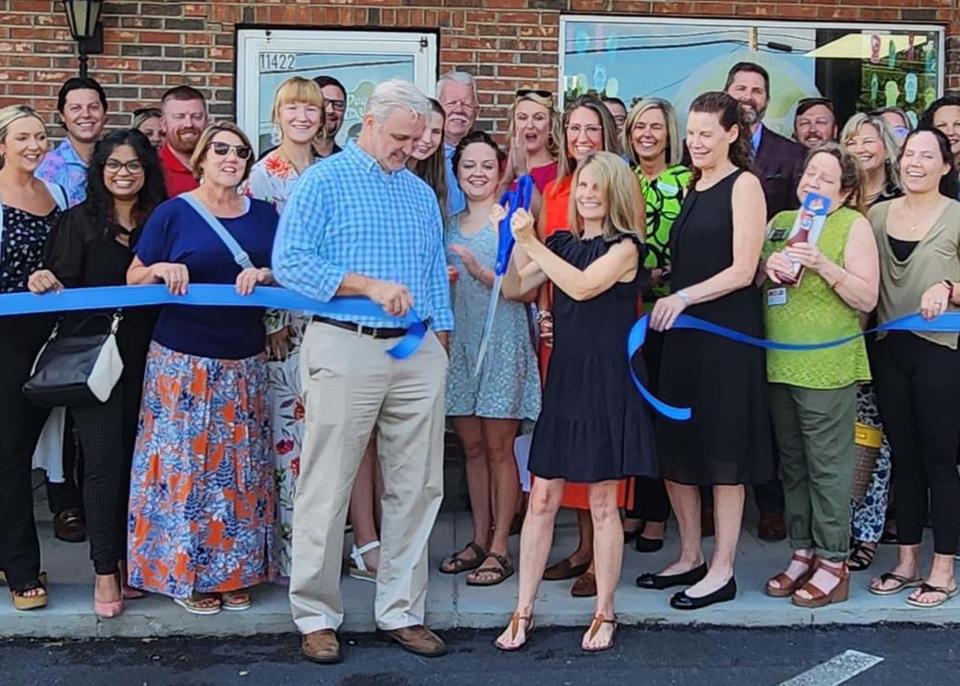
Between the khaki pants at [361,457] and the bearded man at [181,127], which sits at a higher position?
the bearded man at [181,127]

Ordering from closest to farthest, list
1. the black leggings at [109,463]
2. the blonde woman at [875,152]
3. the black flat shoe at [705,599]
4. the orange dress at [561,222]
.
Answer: the black leggings at [109,463] → the black flat shoe at [705,599] → the orange dress at [561,222] → the blonde woman at [875,152]

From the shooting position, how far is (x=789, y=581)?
481 centimetres

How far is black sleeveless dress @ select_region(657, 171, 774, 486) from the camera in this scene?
4.45 m

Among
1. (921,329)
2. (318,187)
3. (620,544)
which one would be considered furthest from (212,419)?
(921,329)

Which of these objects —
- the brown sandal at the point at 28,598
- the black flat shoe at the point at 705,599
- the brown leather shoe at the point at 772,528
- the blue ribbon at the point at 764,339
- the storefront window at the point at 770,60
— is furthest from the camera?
the storefront window at the point at 770,60

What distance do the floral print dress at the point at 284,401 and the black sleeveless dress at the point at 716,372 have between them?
1.51 meters

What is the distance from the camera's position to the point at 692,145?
4426 millimetres

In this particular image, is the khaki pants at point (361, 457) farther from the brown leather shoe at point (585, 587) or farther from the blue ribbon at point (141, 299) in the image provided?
the brown leather shoe at point (585, 587)

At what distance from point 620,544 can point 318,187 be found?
1715mm

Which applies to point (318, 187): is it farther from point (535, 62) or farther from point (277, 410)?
point (535, 62)

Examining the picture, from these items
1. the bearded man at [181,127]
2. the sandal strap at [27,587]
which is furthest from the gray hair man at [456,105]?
the sandal strap at [27,587]

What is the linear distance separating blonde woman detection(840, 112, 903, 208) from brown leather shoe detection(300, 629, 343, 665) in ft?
9.42

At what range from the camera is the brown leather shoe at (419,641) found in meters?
4.30

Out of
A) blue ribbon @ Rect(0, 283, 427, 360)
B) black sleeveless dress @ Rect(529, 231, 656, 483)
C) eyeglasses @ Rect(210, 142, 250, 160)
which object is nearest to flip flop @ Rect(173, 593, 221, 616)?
blue ribbon @ Rect(0, 283, 427, 360)
